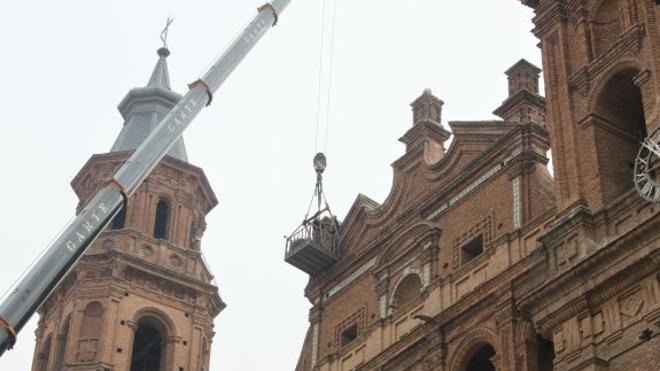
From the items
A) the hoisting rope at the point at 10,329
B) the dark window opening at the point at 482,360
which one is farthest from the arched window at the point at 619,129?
the hoisting rope at the point at 10,329

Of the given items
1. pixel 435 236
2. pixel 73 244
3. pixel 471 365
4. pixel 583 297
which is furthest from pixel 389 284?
pixel 73 244

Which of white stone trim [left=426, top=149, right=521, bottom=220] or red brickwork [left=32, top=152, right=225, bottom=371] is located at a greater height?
red brickwork [left=32, top=152, right=225, bottom=371]

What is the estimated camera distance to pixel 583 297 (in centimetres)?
3033

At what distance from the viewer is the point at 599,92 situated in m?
34.2

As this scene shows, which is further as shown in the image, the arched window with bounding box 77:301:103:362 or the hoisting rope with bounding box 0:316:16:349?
the arched window with bounding box 77:301:103:362

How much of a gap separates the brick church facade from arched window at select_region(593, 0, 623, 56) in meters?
0.05

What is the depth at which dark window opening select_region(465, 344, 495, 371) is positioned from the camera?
3672cm

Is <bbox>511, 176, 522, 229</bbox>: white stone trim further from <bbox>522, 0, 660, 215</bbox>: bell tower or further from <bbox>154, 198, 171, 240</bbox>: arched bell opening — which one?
<bbox>154, 198, 171, 240</bbox>: arched bell opening

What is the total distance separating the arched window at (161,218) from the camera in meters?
58.1

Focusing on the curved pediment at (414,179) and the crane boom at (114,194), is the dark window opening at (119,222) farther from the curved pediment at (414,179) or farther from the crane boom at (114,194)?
the crane boom at (114,194)

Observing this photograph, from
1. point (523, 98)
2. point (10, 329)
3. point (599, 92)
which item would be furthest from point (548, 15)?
point (10, 329)

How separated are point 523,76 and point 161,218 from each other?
893 inches

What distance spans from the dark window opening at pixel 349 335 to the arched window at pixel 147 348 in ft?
49.1

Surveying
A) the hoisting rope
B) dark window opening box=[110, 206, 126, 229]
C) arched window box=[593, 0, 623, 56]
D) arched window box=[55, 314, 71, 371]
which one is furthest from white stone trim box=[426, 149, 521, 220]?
dark window opening box=[110, 206, 126, 229]
